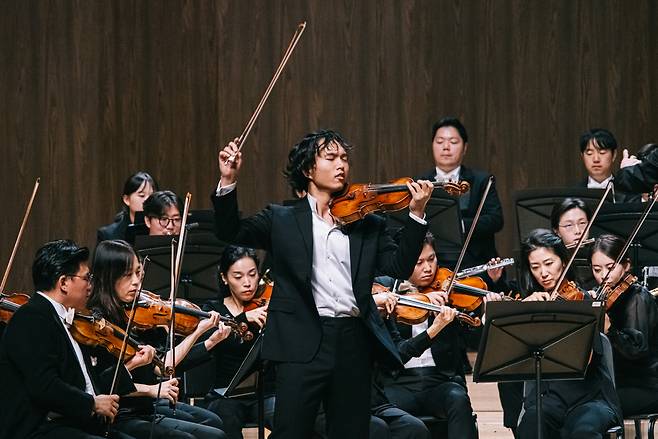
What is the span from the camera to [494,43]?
7.42 meters

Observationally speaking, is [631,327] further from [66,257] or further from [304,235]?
[66,257]

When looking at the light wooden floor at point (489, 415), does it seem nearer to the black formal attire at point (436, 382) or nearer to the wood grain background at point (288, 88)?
the black formal attire at point (436, 382)

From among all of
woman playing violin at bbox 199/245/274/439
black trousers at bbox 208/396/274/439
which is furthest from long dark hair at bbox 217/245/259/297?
black trousers at bbox 208/396/274/439

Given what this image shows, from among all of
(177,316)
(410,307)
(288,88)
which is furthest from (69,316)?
(288,88)

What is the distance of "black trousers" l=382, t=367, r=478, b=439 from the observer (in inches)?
182

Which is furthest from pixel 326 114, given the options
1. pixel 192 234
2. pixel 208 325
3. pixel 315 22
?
pixel 208 325

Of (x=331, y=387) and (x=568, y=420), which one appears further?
(x=568, y=420)

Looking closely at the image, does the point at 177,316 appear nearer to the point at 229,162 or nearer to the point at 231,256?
the point at 231,256

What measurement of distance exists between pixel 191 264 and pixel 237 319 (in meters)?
0.60

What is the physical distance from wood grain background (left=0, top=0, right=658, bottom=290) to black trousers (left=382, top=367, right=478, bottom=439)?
2580mm

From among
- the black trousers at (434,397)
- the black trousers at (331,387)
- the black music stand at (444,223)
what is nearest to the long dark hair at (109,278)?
the black trousers at (331,387)

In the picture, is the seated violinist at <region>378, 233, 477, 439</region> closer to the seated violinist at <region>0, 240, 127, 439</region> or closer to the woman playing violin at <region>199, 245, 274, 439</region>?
the woman playing violin at <region>199, 245, 274, 439</region>

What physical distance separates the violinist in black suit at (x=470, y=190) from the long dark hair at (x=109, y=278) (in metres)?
2.07

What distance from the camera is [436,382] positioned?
4848 mm
